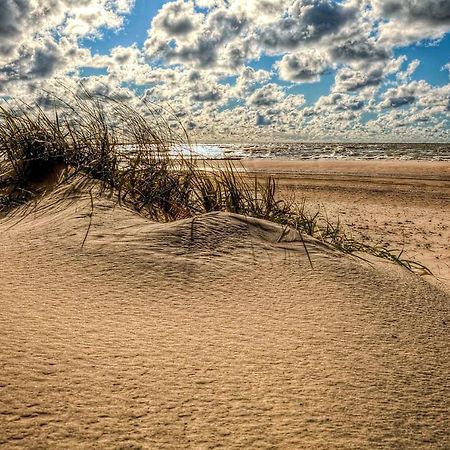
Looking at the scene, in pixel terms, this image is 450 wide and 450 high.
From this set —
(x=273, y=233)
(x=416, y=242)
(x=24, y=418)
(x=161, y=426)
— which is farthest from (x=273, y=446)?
(x=416, y=242)

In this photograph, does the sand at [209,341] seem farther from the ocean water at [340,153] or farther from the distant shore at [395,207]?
the ocean water at [340,153]

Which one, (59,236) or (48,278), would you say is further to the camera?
(59,236)

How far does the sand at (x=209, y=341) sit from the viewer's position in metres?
0.84

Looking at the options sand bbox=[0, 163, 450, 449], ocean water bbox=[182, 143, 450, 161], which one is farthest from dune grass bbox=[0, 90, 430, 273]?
ocean water bbox=[182, 143, 450, 161]

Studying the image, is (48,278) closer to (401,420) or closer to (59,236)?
(59,236)

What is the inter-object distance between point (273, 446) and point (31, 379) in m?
0.48

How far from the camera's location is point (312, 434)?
33.4 inches

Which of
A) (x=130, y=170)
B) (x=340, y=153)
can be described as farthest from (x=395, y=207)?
(x=340, y=153)

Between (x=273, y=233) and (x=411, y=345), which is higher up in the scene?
(x=273, y=233)

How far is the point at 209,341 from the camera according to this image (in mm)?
1139

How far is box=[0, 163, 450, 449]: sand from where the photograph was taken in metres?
0.84

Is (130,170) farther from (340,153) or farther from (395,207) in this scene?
(340,153)

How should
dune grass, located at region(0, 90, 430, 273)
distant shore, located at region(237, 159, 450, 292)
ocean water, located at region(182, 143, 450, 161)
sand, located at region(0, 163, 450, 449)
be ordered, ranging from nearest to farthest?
sand, located at region(0, 163, 450, 449) < dune grass, located at region(0, 90, 430, 273) < distant shore, located at region(237, 159, 450, 292) < ocean water, located at region(182, 143, 450, 161)

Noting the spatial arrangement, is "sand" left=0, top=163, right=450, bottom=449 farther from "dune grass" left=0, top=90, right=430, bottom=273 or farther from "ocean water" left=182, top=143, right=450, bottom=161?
"ocean water" left=182, top=143, right=450, bottom=161
